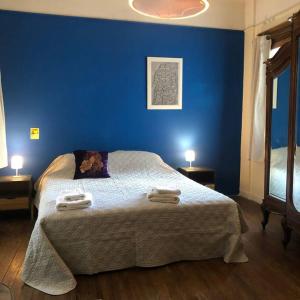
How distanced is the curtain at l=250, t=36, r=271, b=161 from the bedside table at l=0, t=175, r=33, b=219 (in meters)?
3.00

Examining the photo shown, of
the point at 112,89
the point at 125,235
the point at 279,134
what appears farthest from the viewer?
the point at 112,89

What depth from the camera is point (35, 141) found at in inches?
158

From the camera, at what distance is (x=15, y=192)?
12.5ft

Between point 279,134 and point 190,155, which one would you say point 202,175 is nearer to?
point 190,155

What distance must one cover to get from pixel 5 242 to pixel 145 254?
4.89 feet

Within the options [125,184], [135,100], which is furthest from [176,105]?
[125,184]

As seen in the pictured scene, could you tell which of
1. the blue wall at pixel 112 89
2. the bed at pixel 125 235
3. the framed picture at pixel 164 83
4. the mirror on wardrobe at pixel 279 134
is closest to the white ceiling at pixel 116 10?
the blue wall at pixel 112 89

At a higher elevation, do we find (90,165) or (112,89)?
(112,89)

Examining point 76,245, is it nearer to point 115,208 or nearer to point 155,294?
point 115,208

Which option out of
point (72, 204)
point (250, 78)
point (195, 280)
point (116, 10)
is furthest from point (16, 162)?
point (250, 78)

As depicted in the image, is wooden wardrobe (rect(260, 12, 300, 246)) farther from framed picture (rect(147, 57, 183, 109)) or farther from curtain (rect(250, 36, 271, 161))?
framed picture (rect(147, 57, 183, 109))

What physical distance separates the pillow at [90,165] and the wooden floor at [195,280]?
3.52 ft

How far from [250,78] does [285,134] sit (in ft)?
5.72

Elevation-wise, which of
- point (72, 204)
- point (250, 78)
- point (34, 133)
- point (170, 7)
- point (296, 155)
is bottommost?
point (72, 204)
